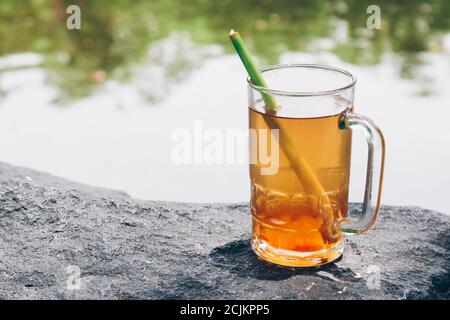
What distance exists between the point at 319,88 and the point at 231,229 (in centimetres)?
48

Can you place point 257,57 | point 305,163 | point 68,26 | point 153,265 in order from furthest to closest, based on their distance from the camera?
point 68,26
point 257,57
point 153,265
point 305,163

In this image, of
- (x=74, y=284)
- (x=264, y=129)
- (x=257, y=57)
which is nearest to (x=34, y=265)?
(x=74, y=284)

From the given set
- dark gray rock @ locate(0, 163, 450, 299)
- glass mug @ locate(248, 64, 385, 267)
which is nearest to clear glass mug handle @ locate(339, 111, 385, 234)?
glass mug @ locate(248, 64, 385, 267)

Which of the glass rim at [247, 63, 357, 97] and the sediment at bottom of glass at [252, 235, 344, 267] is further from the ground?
the glass rim at [247, 63, 357, 97]

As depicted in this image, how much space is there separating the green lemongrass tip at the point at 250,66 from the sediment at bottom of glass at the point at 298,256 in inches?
14.6

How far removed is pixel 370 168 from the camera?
A: 1.91 m

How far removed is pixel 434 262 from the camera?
2.00 metres

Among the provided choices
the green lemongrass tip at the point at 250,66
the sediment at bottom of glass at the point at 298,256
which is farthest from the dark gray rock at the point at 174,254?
the green lemongrass tip at the point at 250,66

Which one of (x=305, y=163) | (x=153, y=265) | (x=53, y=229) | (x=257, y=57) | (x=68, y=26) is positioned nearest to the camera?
(x=305, y=163)

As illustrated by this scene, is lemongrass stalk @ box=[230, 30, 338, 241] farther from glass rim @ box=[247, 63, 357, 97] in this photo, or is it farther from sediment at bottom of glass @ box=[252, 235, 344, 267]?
sediment at bottom of glass @ box=[252, 235, 344, 267]

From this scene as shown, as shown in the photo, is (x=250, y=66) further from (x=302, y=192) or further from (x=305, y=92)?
(x=302, y=192)

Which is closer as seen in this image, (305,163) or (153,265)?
(305,163)

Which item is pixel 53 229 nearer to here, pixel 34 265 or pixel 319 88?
pixel 34 265

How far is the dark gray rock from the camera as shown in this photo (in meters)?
1.86
